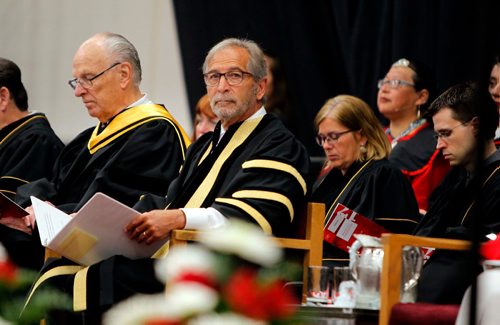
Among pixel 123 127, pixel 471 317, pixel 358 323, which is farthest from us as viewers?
pixel 123 127

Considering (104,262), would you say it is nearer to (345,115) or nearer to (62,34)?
(345,115)

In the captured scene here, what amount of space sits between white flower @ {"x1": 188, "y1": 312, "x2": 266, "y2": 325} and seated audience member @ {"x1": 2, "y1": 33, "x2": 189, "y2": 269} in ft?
11.2

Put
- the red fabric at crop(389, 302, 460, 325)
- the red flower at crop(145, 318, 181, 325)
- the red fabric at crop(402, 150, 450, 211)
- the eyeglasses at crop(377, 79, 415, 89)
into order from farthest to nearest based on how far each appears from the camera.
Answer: the eyeglasses at crop(377, 79, 415, 89)
the red fabric at crop(402, 150, 450, 211)
the red fabric at crop(389, 302, 460, 325)
the red flower at crop(145, 318, 181, 325)

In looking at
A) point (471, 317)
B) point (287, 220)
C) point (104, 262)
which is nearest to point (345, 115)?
point (287, 220)

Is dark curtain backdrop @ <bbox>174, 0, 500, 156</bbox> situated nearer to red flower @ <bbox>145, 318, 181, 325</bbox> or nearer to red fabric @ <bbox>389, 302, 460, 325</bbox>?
red fabric @ <bbox>389, 302, 460, 325</bbox>

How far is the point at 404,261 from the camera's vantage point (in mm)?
3533

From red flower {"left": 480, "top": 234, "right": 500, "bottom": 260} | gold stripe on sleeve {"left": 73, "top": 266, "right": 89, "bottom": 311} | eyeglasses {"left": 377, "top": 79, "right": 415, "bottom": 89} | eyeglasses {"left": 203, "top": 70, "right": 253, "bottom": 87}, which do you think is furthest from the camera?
eyeglasses {"left": 377, "top": 79, "right": 415, "bottom": 89}

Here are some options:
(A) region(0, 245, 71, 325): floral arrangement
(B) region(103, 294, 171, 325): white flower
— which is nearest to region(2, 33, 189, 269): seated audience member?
(A) region(0, 245, 71, 325): floral arrangement

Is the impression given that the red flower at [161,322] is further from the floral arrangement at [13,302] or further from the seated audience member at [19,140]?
the seated audience member at [19,140]

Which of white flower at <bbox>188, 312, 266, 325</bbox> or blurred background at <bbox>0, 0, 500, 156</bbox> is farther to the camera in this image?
blurred background at <bbox>0, 0, 500, 156</bbox>

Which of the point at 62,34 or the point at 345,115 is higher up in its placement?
the point at 62,34

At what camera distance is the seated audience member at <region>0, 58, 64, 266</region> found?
19.9 feet

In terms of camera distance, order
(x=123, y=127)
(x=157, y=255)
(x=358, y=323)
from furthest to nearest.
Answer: (x=123, y=127) → (x=157, y=255) → (x=358, y=323)

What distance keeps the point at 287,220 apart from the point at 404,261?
886mm
